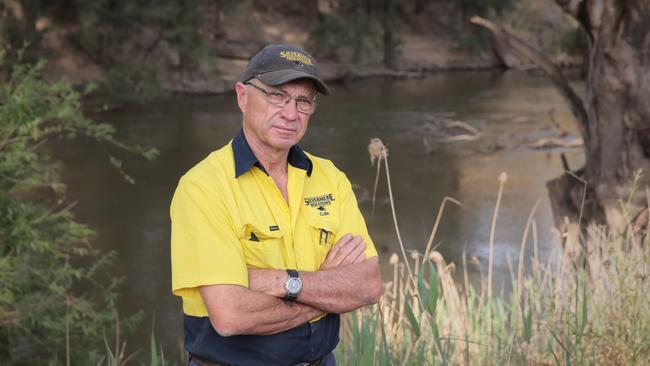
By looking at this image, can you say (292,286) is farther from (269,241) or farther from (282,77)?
(282,77)

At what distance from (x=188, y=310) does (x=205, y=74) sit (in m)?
22.1

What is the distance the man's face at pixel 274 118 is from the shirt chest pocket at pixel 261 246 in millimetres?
261

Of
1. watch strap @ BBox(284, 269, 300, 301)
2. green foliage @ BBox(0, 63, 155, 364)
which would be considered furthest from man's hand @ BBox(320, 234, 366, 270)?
green foliage @ BBox(0, 63, 155, 364)

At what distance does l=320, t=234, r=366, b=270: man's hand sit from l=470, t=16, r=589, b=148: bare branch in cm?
584

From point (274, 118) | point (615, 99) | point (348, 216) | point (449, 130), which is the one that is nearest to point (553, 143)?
point (449, 130)

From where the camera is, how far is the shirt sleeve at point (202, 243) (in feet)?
8.43

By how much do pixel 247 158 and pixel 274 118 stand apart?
0.14 meters

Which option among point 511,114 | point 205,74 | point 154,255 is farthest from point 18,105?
point 205,74

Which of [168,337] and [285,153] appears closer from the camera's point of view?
[285,153]

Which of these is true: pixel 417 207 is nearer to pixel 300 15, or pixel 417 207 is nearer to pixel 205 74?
pixel 205 74

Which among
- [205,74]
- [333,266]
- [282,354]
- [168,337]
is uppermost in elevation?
[205,74]

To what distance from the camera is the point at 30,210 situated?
6.66m

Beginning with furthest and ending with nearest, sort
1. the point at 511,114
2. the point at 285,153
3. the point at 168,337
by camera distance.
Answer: the point at 511,114 < the point at 168,337 < the point at 285,153

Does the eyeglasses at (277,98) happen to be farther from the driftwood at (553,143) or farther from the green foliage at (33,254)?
the driftwood at (553,143)
